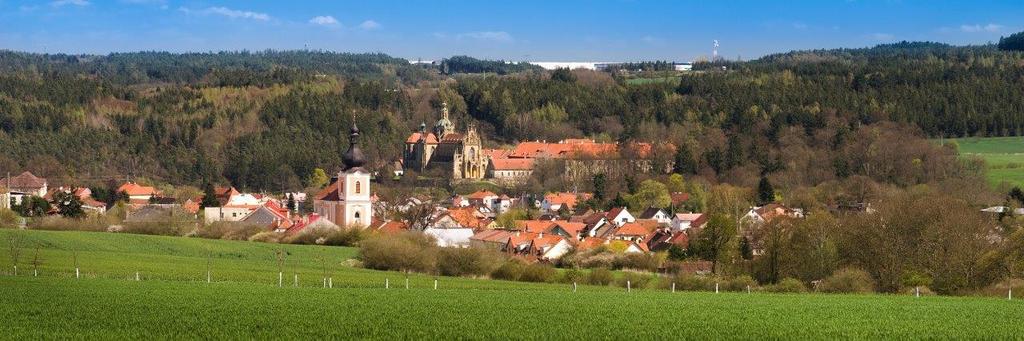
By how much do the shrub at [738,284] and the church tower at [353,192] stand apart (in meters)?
31.2

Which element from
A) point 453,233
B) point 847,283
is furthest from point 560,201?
point 847,283

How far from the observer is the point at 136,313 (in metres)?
27.4

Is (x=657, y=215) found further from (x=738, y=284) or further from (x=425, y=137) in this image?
(x=425, y=137)

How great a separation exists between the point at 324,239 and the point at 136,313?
40.5 m

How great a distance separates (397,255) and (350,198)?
23.2 meters

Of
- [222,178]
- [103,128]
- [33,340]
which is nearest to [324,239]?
[33,340]

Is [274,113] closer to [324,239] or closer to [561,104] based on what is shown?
[561,104]

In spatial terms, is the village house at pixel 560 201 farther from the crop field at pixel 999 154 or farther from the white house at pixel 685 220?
the crop field at pixel 999 154

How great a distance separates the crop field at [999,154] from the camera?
94656 mm

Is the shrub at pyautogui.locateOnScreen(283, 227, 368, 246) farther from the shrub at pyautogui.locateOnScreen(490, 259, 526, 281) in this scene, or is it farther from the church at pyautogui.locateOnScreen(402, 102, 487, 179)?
the church at pyautogui.locateOnScreen(402, 102, 487, 179)

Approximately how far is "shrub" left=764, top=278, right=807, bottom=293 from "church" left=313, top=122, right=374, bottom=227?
32.6 metres

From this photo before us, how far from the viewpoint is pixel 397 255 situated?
53.5m

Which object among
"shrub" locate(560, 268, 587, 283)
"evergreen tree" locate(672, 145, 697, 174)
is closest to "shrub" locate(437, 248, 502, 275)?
"shrub" locate(560, 268, 587, 283)

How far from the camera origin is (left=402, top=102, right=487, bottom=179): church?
426ft
